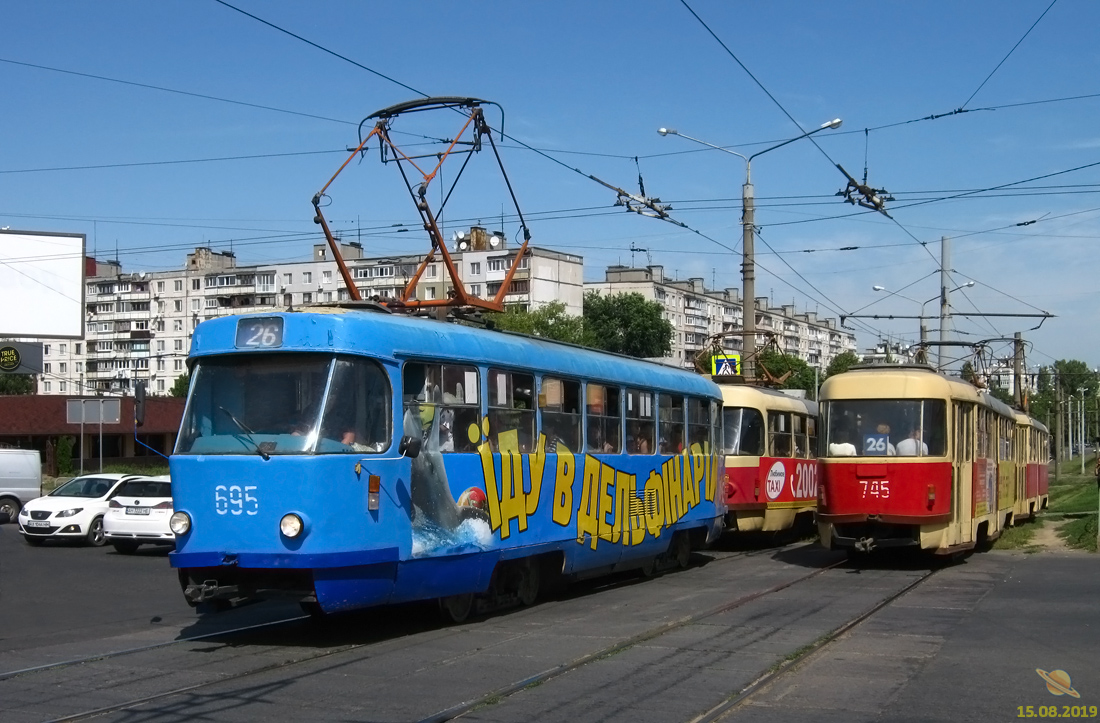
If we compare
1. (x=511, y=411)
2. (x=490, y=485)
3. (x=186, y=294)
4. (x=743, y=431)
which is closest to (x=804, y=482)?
(x=743, y=431)

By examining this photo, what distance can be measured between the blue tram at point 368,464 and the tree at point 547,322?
58.3 metres

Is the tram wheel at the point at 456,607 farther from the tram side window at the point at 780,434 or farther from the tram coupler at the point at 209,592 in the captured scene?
the tram side window at the point at 780,434

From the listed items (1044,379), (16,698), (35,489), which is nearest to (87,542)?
(35,489)

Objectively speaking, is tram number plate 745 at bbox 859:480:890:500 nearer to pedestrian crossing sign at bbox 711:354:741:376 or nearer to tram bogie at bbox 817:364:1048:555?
tram bogie at bbox 817:364:1048:555

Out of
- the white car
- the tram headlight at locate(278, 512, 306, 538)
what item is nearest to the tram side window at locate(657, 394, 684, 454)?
the tram headlight at locate(278, 512, 306, 538)

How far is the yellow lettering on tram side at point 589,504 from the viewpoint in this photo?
1438 centimetres

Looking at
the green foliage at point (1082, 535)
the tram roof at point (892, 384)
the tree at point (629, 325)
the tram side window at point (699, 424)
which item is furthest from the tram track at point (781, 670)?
the tree at point (629, 325)

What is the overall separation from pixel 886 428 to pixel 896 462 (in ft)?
2.11

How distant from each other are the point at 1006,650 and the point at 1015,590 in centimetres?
507

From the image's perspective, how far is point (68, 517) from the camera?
2453cm

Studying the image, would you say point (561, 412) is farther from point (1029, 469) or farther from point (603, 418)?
point (1029, 469)

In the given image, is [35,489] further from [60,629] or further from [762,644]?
[762,644]

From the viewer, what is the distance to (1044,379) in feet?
381

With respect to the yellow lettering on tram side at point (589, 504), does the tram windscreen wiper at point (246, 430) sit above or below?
above
